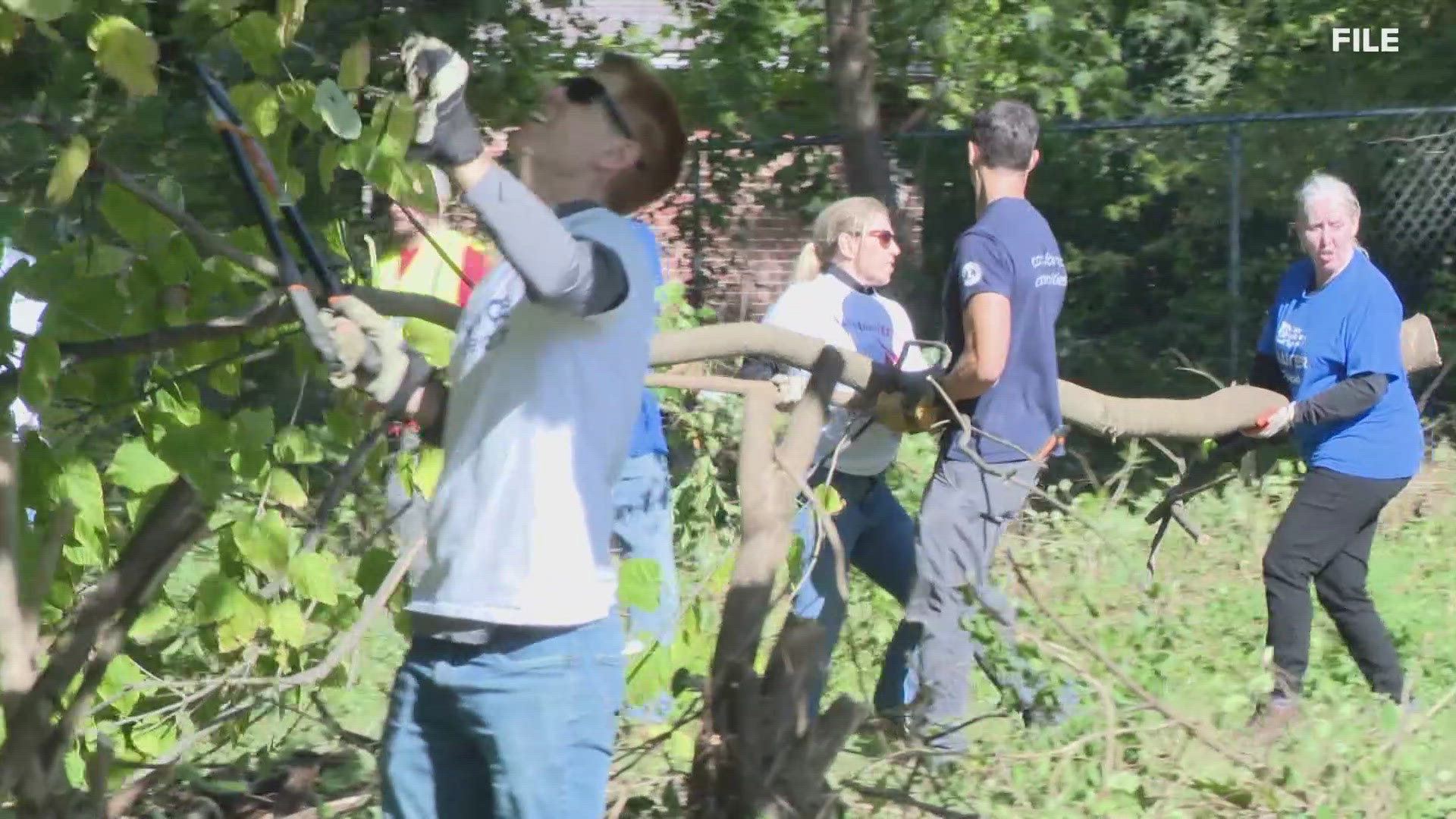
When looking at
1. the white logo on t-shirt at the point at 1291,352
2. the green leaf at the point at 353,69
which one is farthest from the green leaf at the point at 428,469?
the white logo on t-shirt at the point at 1291,352

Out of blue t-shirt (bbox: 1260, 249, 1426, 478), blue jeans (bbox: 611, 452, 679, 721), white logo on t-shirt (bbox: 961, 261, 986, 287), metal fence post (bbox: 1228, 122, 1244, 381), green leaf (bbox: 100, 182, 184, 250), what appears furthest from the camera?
metal fence post (bbox: 1228, 122, 1244, 381)

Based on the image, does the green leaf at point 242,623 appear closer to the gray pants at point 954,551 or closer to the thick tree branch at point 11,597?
the thick tree branch at point 11,597

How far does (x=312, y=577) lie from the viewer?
317 cm

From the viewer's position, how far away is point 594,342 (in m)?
2.39

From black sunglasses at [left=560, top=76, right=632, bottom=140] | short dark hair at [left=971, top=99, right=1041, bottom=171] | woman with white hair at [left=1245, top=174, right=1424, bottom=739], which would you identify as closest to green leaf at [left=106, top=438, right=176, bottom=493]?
black sunglasses at [left=560, top=76, right=632, bottom=140]

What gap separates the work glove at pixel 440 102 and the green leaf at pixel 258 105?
0.54 metres

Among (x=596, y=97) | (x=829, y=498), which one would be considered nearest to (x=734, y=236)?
(x=829, y=498)

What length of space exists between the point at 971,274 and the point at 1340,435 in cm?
132

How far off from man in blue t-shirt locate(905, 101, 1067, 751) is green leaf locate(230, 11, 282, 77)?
2.30m

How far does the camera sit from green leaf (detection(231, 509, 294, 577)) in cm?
314

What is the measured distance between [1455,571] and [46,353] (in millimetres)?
6213

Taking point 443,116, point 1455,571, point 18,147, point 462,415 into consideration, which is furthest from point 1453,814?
point 1455,571

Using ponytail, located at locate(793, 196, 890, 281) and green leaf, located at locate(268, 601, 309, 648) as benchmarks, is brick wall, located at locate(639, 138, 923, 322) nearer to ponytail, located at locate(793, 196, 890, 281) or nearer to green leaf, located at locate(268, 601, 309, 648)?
ponytail, located at locate(793, 196, 890, 281)

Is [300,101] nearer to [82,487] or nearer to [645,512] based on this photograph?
[82,487]
